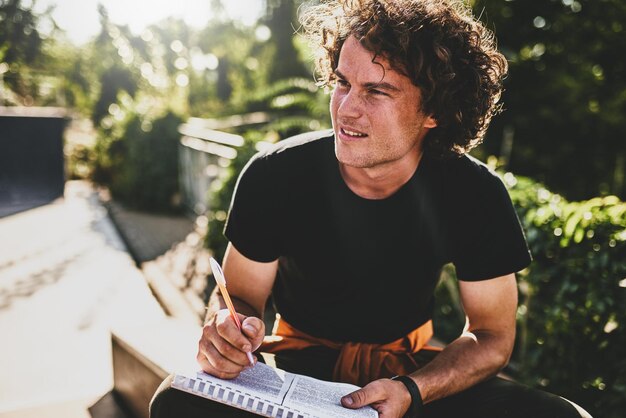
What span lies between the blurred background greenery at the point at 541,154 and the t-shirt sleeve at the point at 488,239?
0.79 m

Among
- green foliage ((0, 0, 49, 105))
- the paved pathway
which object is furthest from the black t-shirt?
green foliage ((0, 0, 49, 105))

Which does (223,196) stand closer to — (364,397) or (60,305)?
(60,305)

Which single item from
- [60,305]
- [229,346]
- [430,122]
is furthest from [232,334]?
[60,305]

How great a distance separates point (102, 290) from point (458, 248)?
358 centimetres

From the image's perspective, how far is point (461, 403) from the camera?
168 cm

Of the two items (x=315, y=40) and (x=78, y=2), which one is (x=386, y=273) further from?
(x=78, y=2)

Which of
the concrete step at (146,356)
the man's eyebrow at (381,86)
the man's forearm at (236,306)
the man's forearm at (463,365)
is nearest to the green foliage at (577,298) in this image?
the man's forearm at (463,365)

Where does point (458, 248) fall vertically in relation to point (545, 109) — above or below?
below

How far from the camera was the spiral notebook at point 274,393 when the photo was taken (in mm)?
1311

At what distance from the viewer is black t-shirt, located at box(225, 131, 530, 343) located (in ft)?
6.20

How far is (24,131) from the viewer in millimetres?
6809

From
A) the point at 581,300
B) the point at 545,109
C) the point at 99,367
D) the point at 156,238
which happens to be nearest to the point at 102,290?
the point at 99,367

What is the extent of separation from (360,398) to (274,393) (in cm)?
25

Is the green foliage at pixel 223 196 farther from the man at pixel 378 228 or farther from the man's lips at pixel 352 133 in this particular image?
the man's lips at pixel 352 133
